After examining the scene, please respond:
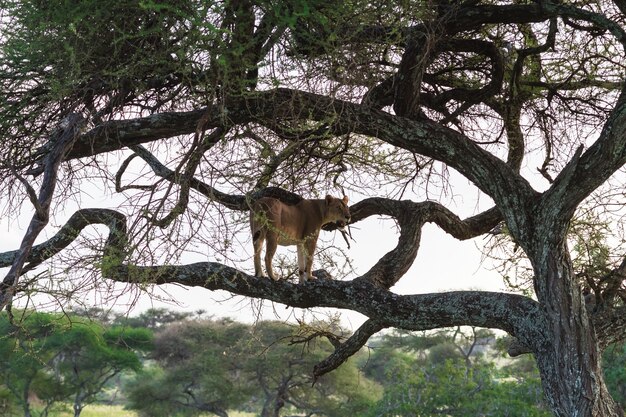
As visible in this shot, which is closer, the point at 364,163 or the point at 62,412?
the point at 364,163

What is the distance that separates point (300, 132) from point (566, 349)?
2451 mm

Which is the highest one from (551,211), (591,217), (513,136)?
(513,136)

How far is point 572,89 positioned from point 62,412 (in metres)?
24.4

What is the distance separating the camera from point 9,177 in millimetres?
6312

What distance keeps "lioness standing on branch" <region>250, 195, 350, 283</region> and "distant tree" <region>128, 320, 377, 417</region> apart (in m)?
18.1

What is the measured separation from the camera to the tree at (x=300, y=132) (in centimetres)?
532

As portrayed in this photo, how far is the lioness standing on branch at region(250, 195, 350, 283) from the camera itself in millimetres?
6102

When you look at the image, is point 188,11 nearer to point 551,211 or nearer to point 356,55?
point 356,55

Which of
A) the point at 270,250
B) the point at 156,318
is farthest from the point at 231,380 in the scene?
the point at 270,250

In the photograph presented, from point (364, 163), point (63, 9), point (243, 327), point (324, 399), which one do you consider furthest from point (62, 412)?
point (63, 9)

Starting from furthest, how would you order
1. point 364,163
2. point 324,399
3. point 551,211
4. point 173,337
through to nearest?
point 173,337
point 324,399
point 364,163
point 551,211

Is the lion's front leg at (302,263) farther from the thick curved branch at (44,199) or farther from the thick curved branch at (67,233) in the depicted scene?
the thick curved branch at (44,199)

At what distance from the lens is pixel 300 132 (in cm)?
651

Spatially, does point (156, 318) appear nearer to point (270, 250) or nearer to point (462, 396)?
point (462, 396)
